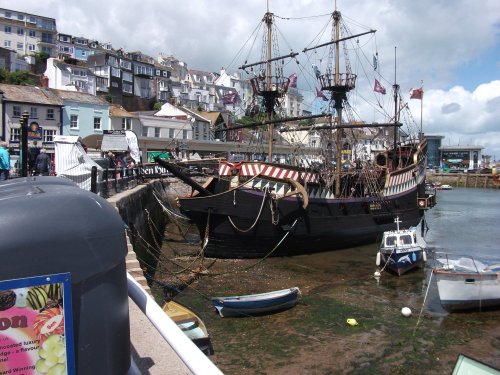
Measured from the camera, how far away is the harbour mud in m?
9.77

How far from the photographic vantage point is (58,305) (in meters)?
2.30

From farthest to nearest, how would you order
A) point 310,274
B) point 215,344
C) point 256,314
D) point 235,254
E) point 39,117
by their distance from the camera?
point 39,117 → point 235,254 → point 310,274 → point 256,314 → point 215,344

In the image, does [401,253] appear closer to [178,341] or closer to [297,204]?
[297,204]

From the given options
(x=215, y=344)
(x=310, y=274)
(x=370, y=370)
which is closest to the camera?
(x=370, y=370)

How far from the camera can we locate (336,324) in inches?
469

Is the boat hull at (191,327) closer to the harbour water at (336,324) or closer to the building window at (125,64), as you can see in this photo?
the harbour water at (336,324)

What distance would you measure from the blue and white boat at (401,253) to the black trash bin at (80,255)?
53.3 ft

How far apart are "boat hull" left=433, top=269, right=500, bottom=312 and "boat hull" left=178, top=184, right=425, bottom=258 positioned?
7578 millimetres

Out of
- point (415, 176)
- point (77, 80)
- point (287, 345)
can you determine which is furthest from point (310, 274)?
point (77, 80)

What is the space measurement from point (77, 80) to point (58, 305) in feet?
234

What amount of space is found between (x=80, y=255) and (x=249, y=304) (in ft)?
32.8

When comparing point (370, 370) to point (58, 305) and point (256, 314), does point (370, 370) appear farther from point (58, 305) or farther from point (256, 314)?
point (58, 305)

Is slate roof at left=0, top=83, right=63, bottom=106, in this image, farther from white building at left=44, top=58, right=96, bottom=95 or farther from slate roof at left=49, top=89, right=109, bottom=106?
white building at left=44, top=58, right=96, bottom=95

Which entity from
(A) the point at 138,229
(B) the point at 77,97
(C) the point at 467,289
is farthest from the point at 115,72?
(C) the point at 467,289
